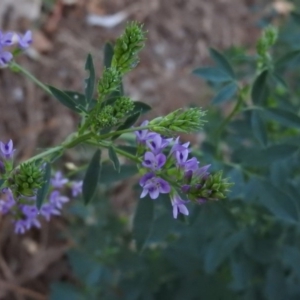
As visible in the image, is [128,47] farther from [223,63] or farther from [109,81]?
[223,63]

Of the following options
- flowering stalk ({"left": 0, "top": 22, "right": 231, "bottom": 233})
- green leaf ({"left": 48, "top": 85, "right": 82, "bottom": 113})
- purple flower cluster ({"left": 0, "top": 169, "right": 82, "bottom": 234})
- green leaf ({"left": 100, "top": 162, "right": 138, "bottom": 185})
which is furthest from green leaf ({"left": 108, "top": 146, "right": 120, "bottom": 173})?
green leaf ({"left": 100, "top": 162, "right": 138, "bottom": 185})

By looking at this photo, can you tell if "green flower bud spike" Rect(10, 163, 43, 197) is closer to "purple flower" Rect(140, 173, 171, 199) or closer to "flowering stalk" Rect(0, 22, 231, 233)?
"flowering stalk" Rect(0, 22, 231, 233)

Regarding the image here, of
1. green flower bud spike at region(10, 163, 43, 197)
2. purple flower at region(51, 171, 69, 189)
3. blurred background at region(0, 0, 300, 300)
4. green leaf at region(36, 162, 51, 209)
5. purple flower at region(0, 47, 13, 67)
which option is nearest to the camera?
green flower bud spike at region(10, 163, 43, 197)

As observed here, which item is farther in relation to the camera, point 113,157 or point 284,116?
point 284,116

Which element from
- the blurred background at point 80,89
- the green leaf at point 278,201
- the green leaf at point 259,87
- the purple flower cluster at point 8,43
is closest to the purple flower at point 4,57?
the purple flower cluster at point 8,43

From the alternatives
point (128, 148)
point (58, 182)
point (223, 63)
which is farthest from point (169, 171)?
point (223, 63)
